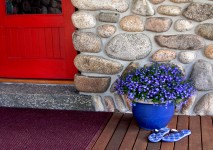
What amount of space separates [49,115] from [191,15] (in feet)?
5.17

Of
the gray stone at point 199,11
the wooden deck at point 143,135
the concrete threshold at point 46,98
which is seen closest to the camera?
the wooden deck at point 143,135

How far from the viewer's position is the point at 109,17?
10.3 ft

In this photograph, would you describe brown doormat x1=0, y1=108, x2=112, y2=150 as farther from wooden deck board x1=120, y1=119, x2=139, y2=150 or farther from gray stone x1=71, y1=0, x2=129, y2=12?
gray stone x1=71, y1=0, x2=129, y2=12

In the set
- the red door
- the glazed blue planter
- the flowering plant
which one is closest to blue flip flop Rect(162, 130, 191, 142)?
the glazed blue planter

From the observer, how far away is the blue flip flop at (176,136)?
8.98 feet

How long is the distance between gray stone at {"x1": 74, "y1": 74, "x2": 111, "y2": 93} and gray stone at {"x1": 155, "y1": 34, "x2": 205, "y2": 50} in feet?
1.97

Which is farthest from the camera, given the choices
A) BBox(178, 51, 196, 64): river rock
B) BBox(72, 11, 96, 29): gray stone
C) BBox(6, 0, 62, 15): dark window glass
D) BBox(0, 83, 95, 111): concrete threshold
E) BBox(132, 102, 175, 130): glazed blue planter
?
BBox(6, 0, 62, 15): dark window glass

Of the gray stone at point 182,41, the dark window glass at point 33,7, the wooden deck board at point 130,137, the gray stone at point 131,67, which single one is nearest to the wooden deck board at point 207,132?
the wooden deck board at point 130,137

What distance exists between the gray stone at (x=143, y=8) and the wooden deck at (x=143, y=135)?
0.95 m

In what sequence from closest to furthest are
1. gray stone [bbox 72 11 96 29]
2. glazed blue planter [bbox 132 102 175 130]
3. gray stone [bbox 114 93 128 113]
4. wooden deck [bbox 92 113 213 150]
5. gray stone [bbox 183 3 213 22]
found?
wooden deck [bbox 92 113 213 150], glazed blue planter [bbox 132 102 175 130], gray stone [bbox 183 3 213 22], gray stone [bbox 72 11 96 29], gray stone [bbox 114 93 128 113]

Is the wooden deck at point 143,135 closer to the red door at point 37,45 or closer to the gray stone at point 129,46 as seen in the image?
the gray stone at point 129,46

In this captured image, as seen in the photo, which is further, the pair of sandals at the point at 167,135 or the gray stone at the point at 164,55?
the gray stone at the point at 164,55

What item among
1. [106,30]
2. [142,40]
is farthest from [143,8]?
[106,30]

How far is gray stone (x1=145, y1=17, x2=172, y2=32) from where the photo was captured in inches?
120
